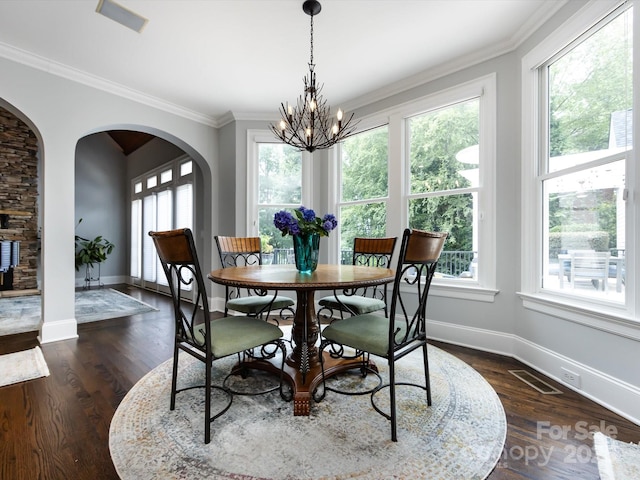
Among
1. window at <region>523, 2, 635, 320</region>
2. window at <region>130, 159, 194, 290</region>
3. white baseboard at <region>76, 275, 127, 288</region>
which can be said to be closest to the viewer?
window at <region>523, 2, 635, 320</region>

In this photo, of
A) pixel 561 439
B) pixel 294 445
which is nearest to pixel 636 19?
pixel 561 439

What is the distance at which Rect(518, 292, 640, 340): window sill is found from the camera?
1764mm

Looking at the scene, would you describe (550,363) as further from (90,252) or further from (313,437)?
(90,252)

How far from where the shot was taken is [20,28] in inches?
101

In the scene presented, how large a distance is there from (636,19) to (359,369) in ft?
9.00

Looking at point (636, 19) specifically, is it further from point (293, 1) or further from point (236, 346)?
point (236, 346)

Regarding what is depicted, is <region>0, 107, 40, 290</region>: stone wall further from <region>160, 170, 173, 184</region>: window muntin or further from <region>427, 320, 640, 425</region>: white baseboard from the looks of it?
<region>427, 320, 640, 425</region>: white baseboard

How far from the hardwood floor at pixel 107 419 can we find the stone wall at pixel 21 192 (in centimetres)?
424

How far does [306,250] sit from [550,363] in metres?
2.01

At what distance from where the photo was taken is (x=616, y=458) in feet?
4.66

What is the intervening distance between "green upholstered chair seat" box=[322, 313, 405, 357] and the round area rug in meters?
0.42

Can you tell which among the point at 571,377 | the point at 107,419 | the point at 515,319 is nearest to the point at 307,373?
the point at 107,419

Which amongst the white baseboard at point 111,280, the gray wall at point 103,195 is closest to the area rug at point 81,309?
the white baseboard at point 111,280

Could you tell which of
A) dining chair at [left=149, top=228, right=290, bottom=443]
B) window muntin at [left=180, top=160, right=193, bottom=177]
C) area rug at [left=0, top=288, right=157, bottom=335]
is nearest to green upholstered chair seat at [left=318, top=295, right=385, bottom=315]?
dining chair at [left=149, top=228, right=290, bottom=443]
